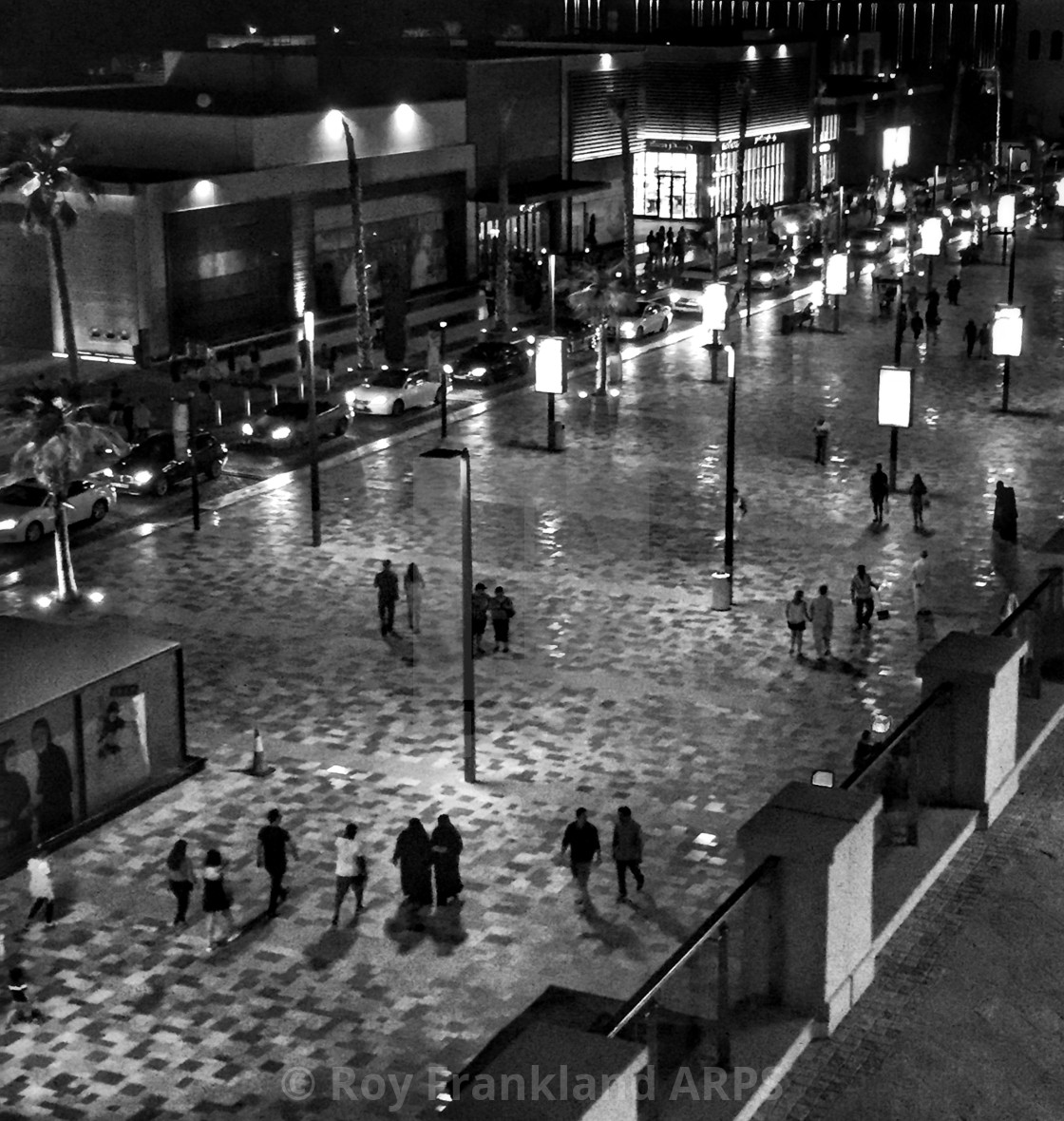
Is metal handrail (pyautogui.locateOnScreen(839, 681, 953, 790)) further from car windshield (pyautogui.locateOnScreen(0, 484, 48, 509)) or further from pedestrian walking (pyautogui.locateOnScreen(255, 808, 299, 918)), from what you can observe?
car windshield (pyautogui.locateOnScreen(0, 484, 48, 509))

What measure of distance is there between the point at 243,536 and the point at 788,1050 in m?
28.5

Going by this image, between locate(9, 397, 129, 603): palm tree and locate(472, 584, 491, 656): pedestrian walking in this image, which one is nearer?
locate(472, 584, 491, 656): pedestrian walking

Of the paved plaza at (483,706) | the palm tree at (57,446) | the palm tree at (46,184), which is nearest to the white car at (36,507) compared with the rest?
the paved plaza at (483,706)

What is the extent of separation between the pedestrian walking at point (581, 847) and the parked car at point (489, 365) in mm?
36236

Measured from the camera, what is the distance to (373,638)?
34.3 metres

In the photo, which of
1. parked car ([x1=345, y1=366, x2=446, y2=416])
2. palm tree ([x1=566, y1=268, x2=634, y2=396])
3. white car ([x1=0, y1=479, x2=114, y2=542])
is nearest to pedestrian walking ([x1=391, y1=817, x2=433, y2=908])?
white car ([x1=0, y1=479, x2=114, y2=542])

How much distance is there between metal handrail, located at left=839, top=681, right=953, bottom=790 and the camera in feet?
53.3

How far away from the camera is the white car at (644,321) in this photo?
67.6 meters

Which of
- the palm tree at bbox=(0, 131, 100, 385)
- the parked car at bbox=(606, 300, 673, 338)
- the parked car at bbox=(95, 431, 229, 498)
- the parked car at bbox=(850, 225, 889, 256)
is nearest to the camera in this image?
the parked car at bbox=(95, 431, 229, 498)

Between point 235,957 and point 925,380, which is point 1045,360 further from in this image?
point 235,957

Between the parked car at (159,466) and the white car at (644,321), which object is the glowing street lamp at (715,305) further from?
the white car at (644,321)

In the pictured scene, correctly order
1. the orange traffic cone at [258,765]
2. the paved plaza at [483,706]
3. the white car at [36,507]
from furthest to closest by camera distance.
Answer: the white car at [36,507] → the orange traffic cone at [258,765] → the paved plaza at [483,706]

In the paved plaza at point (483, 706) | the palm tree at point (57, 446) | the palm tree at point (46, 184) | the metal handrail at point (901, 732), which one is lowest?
the paved plaza at point (483, 706)

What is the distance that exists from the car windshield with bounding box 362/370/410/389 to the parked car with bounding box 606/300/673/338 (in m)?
12.0
